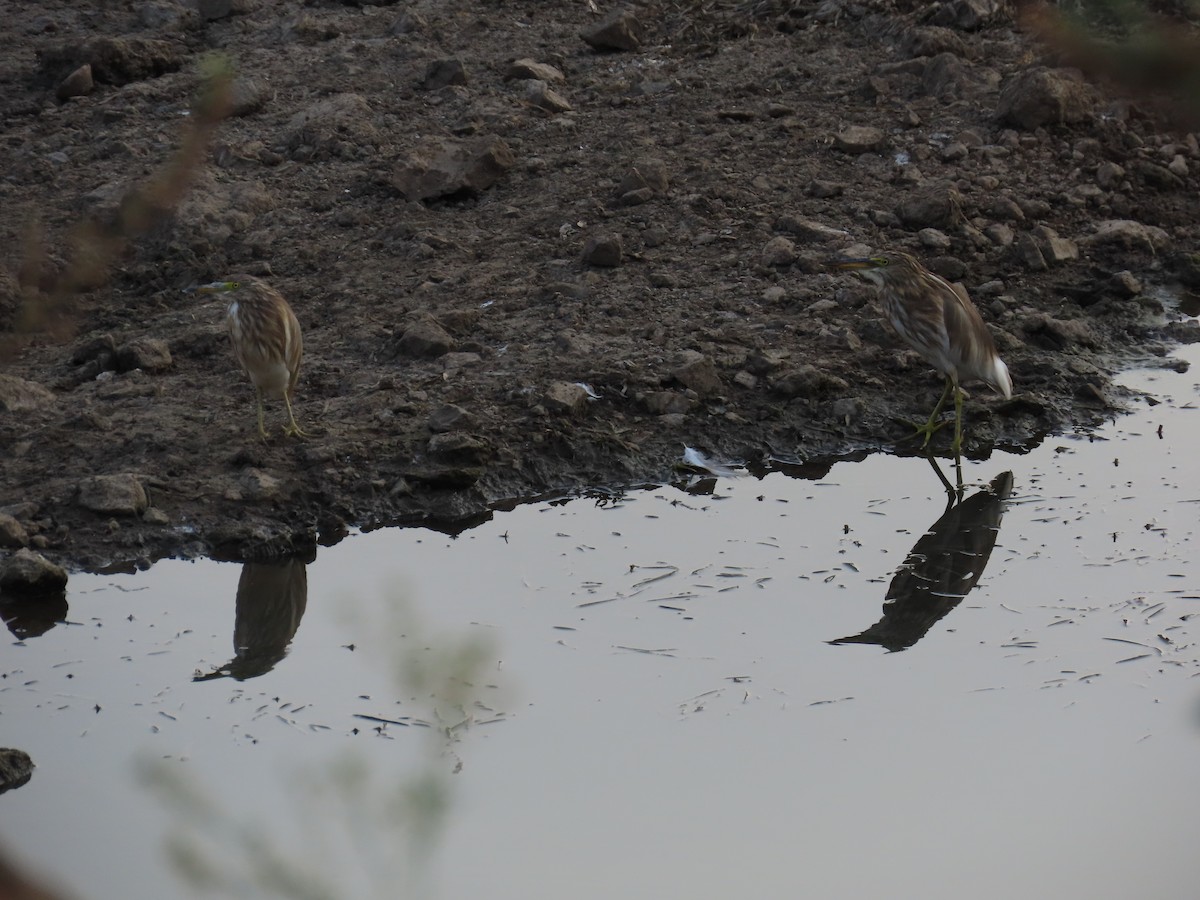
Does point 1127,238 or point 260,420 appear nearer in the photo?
point 260,420

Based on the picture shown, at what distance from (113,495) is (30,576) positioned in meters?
0.65

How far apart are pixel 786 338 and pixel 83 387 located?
Answer: 339cm

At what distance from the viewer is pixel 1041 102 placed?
9414mm

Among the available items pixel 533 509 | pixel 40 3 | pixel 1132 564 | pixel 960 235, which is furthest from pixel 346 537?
pixel 40 3

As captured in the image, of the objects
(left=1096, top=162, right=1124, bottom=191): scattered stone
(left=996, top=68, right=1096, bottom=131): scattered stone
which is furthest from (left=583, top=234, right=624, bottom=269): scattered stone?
(left=1096, top=162, right=1124, bottom=191): scattered stone

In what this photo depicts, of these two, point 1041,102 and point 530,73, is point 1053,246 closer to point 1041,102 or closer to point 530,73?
point 1041,102

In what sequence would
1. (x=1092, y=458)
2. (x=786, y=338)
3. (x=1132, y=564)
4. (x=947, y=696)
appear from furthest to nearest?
1. (x=786, y=338)
2. (x=1092, y=458)
3. (x=1132, y=564)
4. (x=947, y=696)

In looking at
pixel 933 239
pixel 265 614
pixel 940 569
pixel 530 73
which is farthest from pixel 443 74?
pixel 940 569

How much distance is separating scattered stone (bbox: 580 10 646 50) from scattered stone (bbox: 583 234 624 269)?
2.98 metres

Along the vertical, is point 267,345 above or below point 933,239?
above

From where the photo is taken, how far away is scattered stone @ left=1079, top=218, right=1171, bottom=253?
27.9 feet

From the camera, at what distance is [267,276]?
802cm

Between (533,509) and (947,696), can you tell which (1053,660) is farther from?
(533,509)

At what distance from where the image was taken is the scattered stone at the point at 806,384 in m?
6.96
